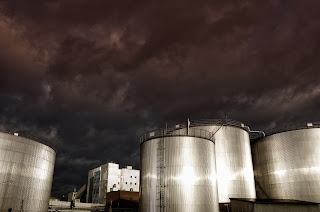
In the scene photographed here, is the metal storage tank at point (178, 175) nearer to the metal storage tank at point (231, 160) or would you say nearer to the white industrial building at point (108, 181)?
the metal storage tank at point (231, 160)

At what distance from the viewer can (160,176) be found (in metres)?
35.9

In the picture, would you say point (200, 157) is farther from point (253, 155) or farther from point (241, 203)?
point (253, 155)

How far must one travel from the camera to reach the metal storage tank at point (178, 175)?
34.3m

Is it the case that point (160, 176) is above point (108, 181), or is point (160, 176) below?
below

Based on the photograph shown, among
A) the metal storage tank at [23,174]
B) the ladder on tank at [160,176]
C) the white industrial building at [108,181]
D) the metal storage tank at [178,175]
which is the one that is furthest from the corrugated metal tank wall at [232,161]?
the white industrial building at [108,181]

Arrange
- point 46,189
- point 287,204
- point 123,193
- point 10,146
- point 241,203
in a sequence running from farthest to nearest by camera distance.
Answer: point 123,193
point 46,189
point 241,203
point 10,146
point 287,204

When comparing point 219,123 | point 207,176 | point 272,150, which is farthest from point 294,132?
point 207,176

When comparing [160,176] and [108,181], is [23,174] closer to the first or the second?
[160,176]

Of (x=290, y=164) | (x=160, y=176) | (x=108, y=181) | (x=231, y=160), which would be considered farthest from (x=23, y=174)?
(x=108, y=181)

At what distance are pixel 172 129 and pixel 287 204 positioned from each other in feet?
76.5

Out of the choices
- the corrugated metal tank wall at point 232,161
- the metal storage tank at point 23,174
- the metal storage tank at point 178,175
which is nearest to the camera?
the metal storage tank at point 23,174

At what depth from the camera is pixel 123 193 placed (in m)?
73.6

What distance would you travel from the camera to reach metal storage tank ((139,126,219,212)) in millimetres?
34344

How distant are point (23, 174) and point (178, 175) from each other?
20.4m
